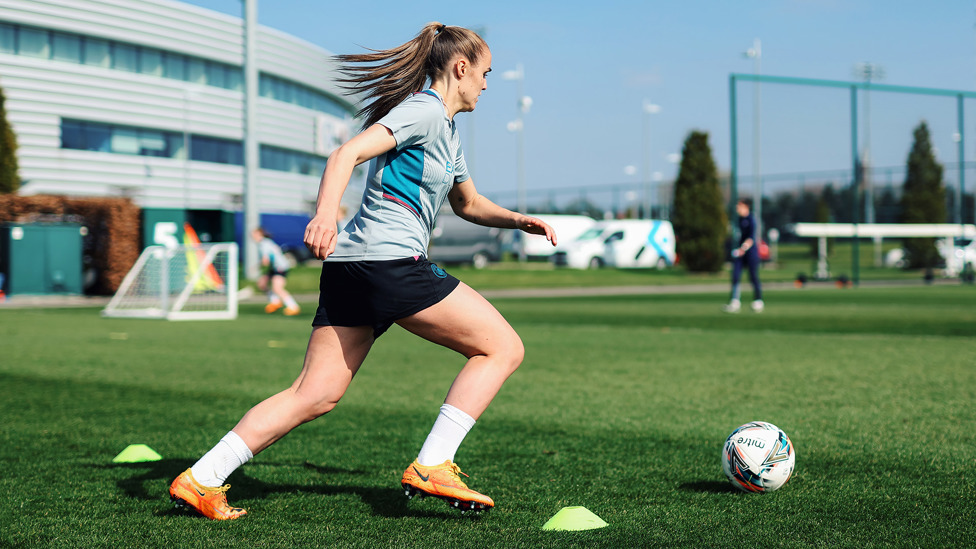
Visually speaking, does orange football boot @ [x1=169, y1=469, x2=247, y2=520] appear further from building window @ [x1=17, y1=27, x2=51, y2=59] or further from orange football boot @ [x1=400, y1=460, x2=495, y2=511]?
building window @ [x1=17, y1=27, x2=51, y2=59]

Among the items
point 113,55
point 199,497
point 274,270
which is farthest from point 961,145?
point 113,55

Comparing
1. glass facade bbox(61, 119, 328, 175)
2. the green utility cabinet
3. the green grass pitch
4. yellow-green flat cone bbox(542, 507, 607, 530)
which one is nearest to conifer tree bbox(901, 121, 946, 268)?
the green grass pitch

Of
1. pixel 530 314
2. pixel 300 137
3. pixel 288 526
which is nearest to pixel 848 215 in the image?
pixel 530 314

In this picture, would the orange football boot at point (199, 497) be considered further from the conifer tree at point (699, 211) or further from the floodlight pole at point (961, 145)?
the conifer tree at point (699, 211)

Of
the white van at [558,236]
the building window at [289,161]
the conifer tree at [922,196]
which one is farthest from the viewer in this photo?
the building window at [289,161]

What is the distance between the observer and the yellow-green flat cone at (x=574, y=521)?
3242mm

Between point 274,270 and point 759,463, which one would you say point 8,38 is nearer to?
point 274,270

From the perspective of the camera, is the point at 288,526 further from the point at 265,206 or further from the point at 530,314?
the point at 265,206

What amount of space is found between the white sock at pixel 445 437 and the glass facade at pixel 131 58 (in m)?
44.2

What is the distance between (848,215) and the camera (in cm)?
3138

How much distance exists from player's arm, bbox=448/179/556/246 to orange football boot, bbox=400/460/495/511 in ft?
3.58

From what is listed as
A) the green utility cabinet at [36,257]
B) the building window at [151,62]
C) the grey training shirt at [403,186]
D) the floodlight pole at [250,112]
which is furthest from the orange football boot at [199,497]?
the building window at [151,62]

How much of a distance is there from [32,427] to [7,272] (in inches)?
826

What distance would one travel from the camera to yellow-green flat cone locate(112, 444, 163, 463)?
4592mm
